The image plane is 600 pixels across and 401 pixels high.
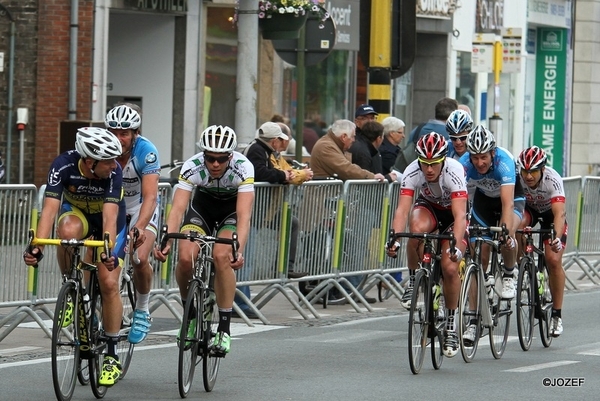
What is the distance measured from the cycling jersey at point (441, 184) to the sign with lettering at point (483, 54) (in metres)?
15.0

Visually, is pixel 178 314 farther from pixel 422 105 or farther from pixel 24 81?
pixel 422 105

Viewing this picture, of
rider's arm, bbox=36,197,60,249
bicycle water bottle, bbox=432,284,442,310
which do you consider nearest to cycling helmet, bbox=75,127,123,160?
rider's arm, bbox=36,197,60,249

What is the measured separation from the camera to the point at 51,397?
9500 mm

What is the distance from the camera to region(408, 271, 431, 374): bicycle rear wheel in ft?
35.4

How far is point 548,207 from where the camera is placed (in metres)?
13.1

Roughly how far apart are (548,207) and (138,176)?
13.1 ft

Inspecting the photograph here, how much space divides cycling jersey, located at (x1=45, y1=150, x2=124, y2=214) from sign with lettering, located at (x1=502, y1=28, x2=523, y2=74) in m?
17.3

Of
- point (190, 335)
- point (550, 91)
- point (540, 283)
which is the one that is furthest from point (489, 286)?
point (550, 91)

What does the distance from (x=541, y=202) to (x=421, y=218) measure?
1.84 meters

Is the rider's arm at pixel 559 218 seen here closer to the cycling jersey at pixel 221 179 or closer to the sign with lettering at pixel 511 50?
the cycling jersey at pixel 221 179

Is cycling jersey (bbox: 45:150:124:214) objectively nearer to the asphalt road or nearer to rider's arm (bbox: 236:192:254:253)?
rider's arm (bbox: 236:192:254:253)

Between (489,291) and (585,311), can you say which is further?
(585,311)

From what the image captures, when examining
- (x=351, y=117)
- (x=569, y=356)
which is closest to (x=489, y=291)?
(x=569, y=356)

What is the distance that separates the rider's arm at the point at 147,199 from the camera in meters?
10.1
